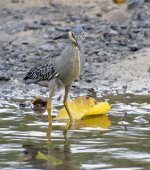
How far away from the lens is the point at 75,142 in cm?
818

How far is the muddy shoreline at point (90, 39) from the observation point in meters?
12.0

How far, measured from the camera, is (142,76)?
12062 mm

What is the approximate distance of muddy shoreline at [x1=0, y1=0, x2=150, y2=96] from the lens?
473 inches

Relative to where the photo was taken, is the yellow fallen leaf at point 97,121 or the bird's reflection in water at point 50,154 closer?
the bird's reflection in water at point 50,154

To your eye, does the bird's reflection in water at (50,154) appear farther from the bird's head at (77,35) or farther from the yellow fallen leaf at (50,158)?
the bird's head at (77,35)

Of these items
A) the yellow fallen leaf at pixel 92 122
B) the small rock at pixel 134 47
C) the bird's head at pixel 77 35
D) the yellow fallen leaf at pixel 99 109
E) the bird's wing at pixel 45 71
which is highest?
the bird's head at pixel 77 35

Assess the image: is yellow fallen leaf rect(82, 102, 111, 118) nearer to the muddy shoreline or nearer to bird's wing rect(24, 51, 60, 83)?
bird's wing rect(24, 51, 60, 83)

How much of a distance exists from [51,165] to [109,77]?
5.09m

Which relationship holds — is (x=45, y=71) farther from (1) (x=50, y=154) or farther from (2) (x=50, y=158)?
(2) (x=50, y=158)

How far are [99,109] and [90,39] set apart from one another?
4745 mm

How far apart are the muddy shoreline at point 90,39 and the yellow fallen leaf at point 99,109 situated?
1.54 metres

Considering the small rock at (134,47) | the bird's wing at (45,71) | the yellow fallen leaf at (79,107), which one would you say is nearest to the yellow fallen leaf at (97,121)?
the yellow fallen leaf at (79,107)

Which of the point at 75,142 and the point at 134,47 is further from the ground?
the point at 134,47

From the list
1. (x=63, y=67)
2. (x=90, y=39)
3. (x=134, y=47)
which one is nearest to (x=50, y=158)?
(x=63, y=67)
